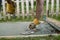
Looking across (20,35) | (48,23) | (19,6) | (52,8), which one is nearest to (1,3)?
(19,6)

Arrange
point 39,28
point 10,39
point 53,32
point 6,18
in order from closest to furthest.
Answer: point 10,39
point 53,32
point 39,28
point 6,18

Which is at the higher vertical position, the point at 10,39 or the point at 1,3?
the point at 1,3

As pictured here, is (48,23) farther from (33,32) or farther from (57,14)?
(57,14)

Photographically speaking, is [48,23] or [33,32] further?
[48,23]

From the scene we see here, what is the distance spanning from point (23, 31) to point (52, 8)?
224cm

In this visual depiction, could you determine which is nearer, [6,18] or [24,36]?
[24,36]

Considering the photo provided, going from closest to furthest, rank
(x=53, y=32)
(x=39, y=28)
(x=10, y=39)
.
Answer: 1. (x=10, y=39)
2. (x=53, y=32)
3. (x=39, y=28)

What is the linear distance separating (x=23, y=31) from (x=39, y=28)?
14.6 inches

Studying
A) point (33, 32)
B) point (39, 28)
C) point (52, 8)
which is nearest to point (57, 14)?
point (52, 8)

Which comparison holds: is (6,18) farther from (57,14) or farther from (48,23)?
(48,23)

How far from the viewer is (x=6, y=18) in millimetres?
5828

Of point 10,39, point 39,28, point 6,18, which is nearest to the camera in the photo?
point 10,39

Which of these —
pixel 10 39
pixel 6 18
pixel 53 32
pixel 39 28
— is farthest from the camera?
pixel 6 18

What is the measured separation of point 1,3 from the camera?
6133 millimetres
